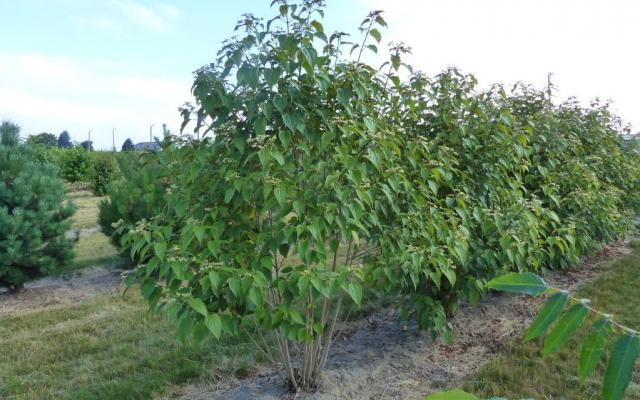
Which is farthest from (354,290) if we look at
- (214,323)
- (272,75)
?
(272,75)

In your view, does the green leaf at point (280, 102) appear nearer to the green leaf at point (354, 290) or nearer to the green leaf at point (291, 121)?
the green leaf at point (291, 121)

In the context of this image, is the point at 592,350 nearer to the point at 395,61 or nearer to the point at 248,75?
the point at 248,75

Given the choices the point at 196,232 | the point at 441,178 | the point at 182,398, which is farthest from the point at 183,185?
the point at 441,178

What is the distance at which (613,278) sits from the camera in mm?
5270

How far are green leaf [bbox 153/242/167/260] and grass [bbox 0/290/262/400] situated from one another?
1.18 m

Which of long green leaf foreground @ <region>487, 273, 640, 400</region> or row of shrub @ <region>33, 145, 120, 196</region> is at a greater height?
row of shrub @ <region>33, 145, 120, 196</region>

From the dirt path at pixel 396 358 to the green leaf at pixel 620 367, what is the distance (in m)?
2.34

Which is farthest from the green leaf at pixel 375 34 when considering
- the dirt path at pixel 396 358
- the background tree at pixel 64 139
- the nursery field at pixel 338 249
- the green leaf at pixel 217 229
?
the background tree at pixel 64 139

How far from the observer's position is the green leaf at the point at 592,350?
0.78 m

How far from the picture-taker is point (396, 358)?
11.6 feet

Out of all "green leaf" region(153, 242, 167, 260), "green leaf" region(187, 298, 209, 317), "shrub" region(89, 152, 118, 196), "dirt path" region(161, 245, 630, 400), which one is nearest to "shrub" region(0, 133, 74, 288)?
"dirt path" region(161, 245, 630, 400)

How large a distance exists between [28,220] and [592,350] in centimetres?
593

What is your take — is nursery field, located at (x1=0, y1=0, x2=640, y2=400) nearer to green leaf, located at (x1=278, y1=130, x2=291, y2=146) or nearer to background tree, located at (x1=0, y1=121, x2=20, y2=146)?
green leaf, located at (x1=278, y1=130, x2=291, y2=146)

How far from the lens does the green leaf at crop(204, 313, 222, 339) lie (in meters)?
2.13
